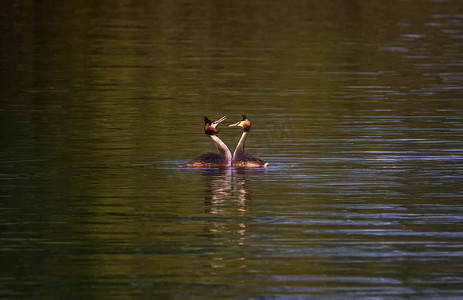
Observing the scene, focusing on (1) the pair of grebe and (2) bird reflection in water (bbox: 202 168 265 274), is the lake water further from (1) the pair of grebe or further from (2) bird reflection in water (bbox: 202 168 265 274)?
(1) the pair of grebe

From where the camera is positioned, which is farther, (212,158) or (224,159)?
(224,159)

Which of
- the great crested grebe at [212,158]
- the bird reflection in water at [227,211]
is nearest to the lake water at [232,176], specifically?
the bird reflection in water at [227,211]

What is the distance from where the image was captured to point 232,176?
18500 millimetres

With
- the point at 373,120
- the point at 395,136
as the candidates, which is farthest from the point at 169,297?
the point at 373,120

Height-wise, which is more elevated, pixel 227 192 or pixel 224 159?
pixel 224 159

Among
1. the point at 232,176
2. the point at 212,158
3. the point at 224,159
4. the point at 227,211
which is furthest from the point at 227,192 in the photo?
the point at 224,159

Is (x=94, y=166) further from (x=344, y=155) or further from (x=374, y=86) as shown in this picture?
(x=374, y=86)

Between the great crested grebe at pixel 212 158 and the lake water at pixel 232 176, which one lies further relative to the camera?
the great crested grebe at pixel 212 158

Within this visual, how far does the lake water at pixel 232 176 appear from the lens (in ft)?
40.1

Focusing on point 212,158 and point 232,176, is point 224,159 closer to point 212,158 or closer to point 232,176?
point 212,158

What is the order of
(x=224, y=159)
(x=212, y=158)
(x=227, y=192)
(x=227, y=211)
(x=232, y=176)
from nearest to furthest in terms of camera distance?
(x=227, y=211) < (x=227, y=192) < (x=232, y=176) < (x=212, y=158) < (x=224, y=159)

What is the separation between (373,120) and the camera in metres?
24.5

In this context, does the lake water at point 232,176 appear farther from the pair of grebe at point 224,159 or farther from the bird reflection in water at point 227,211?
the pair of grebe at point 224,159

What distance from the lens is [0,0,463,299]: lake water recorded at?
12.2 meters
